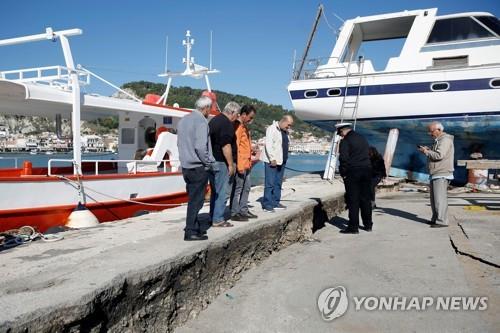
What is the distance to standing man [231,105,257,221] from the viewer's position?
541 cm

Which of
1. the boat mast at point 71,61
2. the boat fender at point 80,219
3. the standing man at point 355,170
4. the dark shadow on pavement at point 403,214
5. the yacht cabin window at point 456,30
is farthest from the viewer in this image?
the yacht cabin window at point 456,30

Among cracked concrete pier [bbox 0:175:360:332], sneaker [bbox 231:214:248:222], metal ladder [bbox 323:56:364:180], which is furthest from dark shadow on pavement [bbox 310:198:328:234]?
metal ladder [bbox 323:56:364:180]

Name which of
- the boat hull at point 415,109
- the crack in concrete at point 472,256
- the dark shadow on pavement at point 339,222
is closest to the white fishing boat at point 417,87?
the boat hull at point 415,109

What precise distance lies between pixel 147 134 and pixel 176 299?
9.23m

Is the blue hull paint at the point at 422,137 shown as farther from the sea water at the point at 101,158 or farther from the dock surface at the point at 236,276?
the dock surface at the point at 236,276

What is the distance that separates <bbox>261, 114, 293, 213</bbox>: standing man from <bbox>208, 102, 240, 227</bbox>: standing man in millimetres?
1494

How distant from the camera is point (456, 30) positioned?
40.7ft

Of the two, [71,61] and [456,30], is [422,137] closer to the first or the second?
[456,30]

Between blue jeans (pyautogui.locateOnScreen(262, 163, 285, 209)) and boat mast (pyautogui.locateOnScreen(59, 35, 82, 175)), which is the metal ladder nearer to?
blue jeans (pyautogui.locateOnScreen(262, 163, 285, 209))

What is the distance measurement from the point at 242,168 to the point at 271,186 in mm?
1105

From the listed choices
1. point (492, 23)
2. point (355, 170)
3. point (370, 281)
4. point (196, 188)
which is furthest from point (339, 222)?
point (492, 23)

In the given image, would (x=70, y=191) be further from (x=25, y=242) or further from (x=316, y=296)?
(x=316, y=296)

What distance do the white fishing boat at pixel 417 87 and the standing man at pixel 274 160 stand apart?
7018 millimetres

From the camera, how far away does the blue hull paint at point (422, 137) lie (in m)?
Answer: 12.1
